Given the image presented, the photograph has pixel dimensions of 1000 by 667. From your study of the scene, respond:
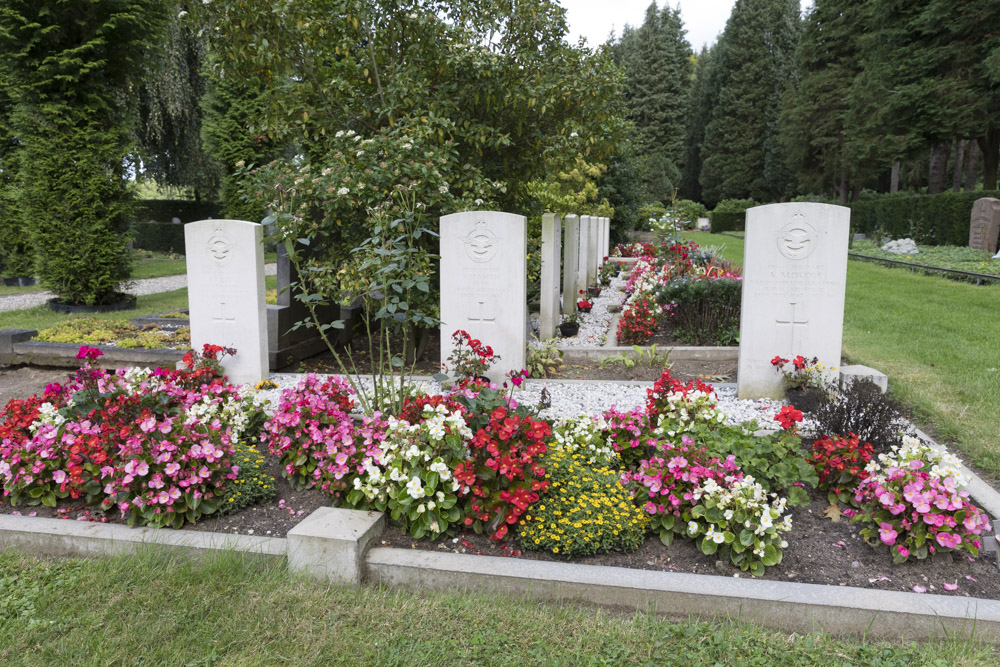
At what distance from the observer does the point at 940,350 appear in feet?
21.3

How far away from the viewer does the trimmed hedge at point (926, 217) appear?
54.4 feet

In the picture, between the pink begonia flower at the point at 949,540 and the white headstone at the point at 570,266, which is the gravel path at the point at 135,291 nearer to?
the white headstone at the point at 570,266

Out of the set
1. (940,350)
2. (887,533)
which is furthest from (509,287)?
(940,350)

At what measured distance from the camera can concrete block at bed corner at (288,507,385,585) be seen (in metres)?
2.59

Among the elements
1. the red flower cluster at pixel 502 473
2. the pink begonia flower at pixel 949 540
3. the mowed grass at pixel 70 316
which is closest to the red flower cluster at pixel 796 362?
the pink begonia flower at pixel 949 540

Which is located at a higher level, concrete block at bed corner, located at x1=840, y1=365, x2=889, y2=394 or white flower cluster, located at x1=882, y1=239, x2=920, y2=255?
white flower cluster, located at x1=882, y1=239, x2=920, y2=255

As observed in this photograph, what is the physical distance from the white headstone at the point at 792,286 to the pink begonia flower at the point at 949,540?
232cm

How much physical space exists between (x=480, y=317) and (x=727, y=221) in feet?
104

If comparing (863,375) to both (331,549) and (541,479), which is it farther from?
(331,549)

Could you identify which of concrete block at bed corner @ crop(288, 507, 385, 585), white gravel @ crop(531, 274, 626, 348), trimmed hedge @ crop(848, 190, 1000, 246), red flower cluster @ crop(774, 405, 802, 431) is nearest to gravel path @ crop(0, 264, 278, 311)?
white gravel @ crop(531, 274, 626, 348)

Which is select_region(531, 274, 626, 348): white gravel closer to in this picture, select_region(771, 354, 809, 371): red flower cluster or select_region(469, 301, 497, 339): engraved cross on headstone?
select_region(469, 301, 497, 339): engraved cross on headstone

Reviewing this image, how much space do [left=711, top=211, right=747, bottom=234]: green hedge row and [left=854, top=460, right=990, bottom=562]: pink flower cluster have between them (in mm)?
33003

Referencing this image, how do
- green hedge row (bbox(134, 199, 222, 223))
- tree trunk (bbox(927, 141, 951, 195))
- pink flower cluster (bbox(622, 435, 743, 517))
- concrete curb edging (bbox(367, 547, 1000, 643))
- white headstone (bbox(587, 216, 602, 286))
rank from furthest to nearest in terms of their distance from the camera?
green hedge row (bbox(134, 199, 222, 223)) < tree trunk (bbox(927, 141, 951, 195)) < white headstone (bbox(587, 216, 602, 286)) < pink flower cluster (bbox(622, 435, 743, 517)) < concrete curb edging (bbox(367, 547, 1000, 643))

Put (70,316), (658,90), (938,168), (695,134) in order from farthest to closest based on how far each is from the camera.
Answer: (695,134)
(658,90)
(938,168)
(70,316)
